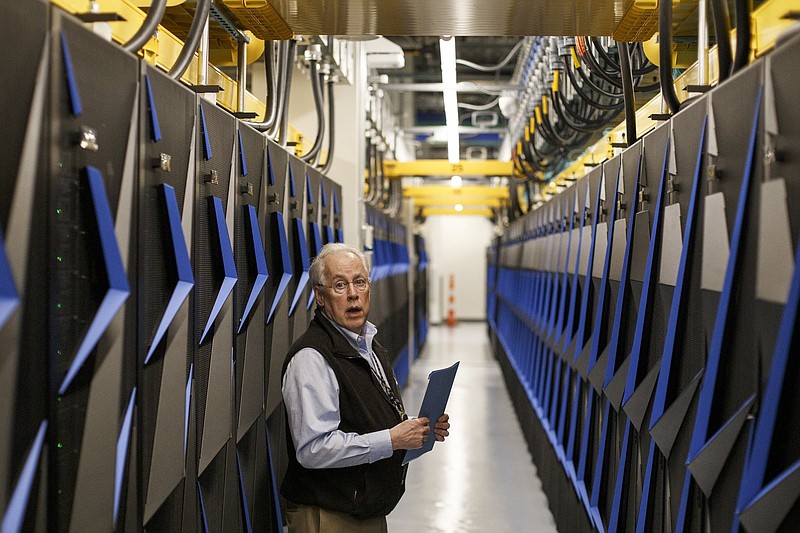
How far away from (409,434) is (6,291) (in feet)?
4.24

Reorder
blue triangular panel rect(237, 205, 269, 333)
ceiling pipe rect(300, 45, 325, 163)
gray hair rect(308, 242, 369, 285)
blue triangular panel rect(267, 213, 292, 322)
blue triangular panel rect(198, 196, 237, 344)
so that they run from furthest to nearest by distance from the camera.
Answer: ceiling pipe rect(300, 45, 325, 163), blue triangular panel rect(267, 213, 292, 322), blue triangular panel rect(237, 205, 269, 333), gray hair rect(308, 242, 369, 285), blue triangular panel rect(198, 196, 237, 344)

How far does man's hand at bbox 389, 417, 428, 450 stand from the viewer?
219 centimetres

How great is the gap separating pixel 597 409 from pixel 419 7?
1.73 meters

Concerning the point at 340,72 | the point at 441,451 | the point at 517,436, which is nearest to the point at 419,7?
the point at 340,72

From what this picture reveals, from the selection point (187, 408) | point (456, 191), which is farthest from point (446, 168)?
point (187, 408)

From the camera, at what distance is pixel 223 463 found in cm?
251

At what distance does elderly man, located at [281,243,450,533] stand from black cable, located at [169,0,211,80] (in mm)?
701

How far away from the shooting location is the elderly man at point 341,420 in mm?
2139

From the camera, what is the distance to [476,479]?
542cm

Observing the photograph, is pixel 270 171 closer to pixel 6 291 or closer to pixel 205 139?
pixel 205 139

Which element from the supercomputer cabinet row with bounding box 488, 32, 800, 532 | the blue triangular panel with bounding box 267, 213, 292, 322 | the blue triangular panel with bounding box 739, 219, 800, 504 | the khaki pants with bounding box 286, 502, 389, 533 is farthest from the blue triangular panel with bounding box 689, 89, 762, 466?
the blue triangular panel with bounding box 267, 213, 292, 322

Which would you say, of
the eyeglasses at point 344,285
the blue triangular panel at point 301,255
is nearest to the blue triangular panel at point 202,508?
the eyeglasses at point 344,285

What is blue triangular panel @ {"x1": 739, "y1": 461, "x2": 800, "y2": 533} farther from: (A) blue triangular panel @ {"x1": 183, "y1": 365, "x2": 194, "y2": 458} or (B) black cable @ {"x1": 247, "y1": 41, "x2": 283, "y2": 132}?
(B) black cable @ {"x1": 247, "y1": 41, "x2": 283, "y2": 132}

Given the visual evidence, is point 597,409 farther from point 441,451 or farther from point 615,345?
point 441,451
